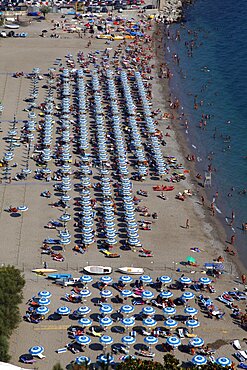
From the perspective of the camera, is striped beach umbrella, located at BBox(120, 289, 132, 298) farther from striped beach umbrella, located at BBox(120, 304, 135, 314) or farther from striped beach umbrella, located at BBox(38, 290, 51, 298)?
striped beach umbrella, located at BBox(38, 290, 51, 298)

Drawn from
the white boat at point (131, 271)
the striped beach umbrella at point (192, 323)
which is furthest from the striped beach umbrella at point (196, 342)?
the white boat at point (131, 271)

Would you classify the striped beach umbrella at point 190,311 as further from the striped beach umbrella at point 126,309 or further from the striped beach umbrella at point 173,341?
the striped beach umbrella at point 126,309

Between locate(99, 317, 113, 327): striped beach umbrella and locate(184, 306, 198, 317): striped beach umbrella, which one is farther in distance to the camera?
locate(184, 306, 198, 317): striped beach umbrella

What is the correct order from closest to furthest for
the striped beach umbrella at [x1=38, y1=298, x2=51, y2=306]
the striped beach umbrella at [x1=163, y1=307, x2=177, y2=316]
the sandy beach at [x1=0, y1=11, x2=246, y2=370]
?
the sandy beach at [x1=0, y1=11, x2=246, y2=370] → the striped beach umbrella at [x1=163, y1=307, x2=177, y2=316] → the striped beach umbrella at [x1=38, y1=298, x2=51, y2=306]

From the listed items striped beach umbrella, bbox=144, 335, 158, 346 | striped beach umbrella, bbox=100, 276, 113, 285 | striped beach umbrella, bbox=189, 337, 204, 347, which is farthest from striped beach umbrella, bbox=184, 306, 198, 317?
striped beach umbrella, bbox=100, 276, 113, 285

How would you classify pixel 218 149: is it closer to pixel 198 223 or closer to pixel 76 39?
pixel 198 223

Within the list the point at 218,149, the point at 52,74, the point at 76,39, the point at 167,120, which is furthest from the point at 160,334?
the point at 76,39
